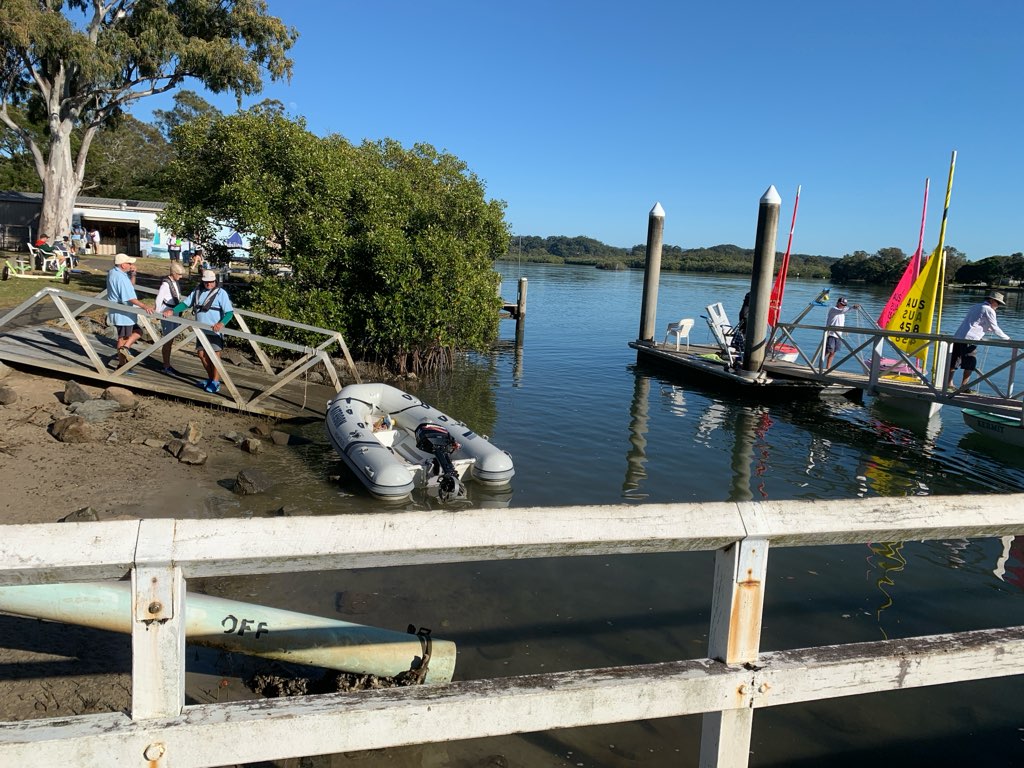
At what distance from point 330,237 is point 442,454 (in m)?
7.55

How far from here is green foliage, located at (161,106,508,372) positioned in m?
14.0

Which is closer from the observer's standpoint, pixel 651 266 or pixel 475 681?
pixel 475 681

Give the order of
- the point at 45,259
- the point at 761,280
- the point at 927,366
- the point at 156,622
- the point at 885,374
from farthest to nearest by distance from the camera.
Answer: the point at 45,259
the point at 761,280
the point at 885,374
the point at 927,366
the point at 156,622

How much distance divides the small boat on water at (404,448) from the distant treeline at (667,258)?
75.6 metres

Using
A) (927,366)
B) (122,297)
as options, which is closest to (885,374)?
(927,366)

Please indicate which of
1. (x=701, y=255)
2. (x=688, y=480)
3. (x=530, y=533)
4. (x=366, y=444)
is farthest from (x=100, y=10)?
(x=701, y=255)

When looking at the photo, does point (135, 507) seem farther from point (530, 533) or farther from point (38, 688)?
point (530, 533)

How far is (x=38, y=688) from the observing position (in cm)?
356

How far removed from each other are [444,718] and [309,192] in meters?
14.3

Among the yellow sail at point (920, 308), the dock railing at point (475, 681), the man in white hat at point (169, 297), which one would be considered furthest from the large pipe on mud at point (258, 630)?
the yellow sail at point (920, 308)

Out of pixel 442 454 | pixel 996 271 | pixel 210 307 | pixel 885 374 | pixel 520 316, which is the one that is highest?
pixel 996 271

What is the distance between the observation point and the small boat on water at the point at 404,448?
7750 mm

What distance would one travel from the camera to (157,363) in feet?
35.5

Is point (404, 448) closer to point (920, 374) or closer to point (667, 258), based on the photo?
point (920, 374)
